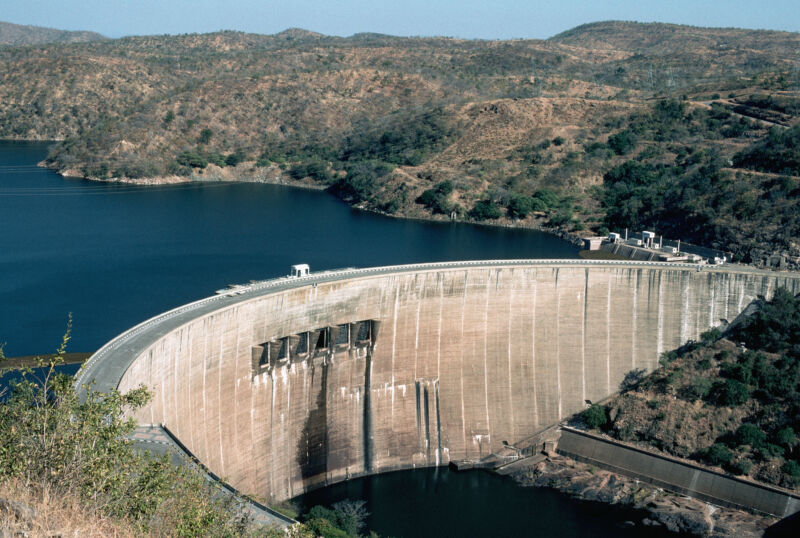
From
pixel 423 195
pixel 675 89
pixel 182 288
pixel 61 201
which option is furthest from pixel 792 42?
pixel 182 288

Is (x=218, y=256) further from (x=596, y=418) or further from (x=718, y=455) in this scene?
(x=718, y=455)

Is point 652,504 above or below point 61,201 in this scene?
below

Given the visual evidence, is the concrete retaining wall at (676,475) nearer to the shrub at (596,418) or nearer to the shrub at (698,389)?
the shrub at (596,418)

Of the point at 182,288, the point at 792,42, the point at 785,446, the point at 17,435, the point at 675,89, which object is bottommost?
the point at 785,446

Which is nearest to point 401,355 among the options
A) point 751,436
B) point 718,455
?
point 718,455

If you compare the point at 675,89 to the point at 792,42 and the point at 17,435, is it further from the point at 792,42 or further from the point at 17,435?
the point at 17,435

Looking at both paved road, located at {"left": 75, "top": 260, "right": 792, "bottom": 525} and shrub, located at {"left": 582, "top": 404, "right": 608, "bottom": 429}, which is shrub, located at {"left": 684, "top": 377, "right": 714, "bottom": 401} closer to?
shrub, located at {"left": 582, "top": 404, "right": 608, "bottom": 429}
